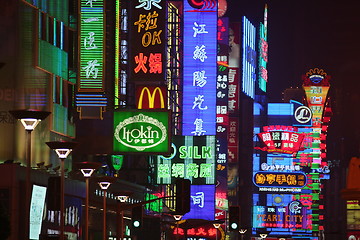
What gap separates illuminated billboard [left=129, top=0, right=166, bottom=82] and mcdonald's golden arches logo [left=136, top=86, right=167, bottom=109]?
1.68m

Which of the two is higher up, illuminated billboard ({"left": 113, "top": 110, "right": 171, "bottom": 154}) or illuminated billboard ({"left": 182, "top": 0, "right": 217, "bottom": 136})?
illuminated billboard ({"left": 182, "top": 0, "right": 217, "bottom": 136})

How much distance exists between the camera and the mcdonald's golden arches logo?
4941cm

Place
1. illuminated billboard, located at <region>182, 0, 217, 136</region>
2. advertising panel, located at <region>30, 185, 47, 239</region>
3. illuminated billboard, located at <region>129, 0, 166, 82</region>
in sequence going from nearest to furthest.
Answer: advertising panel, located at <region>30, 185, 47, 239</region> < illuminated billboard, located at <region>129, 0, 166, 82</region> < illuminated billboard, located at <region>182, 0, 217, 136</region>

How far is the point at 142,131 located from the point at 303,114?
118059 millimetres

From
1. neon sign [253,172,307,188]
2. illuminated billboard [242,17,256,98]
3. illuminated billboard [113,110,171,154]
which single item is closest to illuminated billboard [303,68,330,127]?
illuminated billboard [242,17,256,98]

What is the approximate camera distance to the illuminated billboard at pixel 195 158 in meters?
62.9

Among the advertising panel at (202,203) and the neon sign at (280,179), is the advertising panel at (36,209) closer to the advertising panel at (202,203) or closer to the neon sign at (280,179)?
the advertising panel at (202,203)

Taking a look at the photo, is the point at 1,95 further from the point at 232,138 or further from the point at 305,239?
the point at 305,239

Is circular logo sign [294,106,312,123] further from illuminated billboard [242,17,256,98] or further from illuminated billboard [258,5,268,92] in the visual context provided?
illuminated billboard [242,17,256,98]

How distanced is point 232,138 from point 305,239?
2205 cm

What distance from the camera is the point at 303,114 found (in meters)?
160

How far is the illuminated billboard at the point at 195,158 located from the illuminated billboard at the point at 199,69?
14878 mm

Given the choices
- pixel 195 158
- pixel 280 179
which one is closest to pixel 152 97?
pixel 195 158

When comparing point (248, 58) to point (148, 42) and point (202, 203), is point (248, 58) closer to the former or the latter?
point (202, 203)
